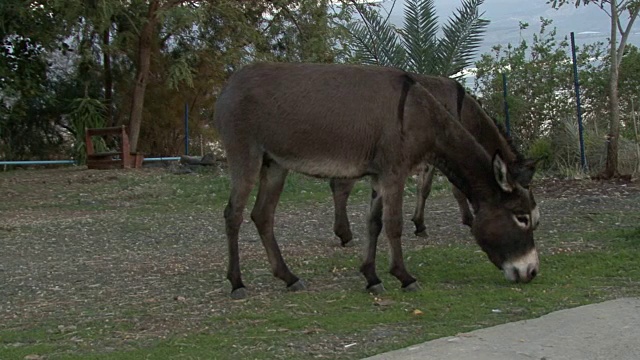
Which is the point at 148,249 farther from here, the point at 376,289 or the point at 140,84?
the point at 140,84

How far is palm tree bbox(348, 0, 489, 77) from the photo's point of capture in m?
13.6

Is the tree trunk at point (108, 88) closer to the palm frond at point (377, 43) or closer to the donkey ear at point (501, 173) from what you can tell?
the palm frond at point (377, 43)

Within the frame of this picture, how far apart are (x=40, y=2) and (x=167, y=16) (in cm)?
287

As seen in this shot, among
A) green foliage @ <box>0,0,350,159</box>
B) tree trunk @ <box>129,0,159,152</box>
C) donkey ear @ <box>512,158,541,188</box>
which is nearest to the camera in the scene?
donkey ear @ <box>512,158,541,188</box>

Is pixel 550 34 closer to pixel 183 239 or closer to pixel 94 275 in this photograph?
pixel 183 239

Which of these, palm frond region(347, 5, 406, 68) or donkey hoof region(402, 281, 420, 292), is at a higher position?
palm frond region(347, 5, 406, 68)

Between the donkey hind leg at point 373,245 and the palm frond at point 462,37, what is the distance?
21.0ft

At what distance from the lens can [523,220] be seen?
760cm

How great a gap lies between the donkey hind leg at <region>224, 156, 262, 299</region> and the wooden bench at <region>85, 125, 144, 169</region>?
553 inches

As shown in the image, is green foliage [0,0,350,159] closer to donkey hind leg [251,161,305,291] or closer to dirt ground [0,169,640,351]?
dirt ground [0,169,640,351]

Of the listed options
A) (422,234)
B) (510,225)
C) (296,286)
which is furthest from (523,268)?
(422,234)

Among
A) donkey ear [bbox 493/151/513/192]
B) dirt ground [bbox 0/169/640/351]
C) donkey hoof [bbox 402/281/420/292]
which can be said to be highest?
donkey ear [bbox 493/151/513/192]

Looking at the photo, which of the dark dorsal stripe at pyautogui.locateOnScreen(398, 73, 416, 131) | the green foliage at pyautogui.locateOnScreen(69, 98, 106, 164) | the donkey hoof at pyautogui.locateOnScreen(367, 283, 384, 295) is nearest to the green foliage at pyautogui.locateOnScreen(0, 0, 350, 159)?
the green foliage at pyautogui.locateOnScreen(69, 98, 106, 164)

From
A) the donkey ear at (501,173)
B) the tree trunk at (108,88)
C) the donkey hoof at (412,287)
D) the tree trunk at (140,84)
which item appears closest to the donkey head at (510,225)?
the donkey ear at (501,173)
